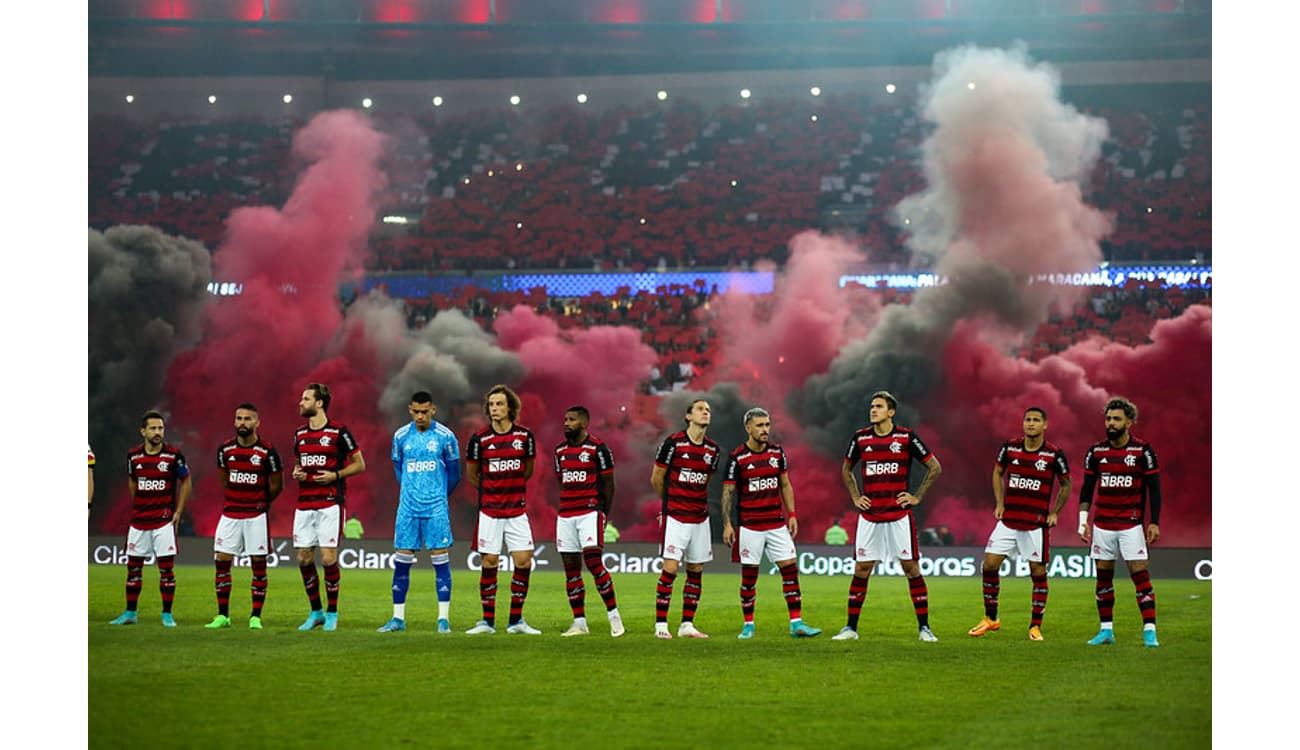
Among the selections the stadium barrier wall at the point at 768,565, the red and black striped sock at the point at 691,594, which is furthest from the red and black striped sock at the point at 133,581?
the stadium barrier wall at the point at 768,565

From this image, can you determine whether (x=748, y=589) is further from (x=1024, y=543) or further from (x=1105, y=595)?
(x=1105, y=595)

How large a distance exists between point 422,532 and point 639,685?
2894mm

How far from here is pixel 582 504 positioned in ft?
32.9

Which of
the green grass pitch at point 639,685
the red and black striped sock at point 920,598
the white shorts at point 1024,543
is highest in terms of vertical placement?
the white shorts at point 1024,543

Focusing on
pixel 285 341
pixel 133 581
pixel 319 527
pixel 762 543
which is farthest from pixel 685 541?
pixel 285 341

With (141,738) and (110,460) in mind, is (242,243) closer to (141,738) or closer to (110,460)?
(110,460)

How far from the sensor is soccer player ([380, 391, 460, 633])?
9.98 metres

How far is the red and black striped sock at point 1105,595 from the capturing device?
383 inches

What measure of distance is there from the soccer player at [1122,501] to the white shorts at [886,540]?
114 cm

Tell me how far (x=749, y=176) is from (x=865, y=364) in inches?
298

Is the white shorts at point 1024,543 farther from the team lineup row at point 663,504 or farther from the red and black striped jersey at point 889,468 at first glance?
the red and black striped jersey at point 889,468

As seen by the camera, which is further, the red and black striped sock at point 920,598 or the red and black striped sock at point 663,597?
the red and black striped sock at point 663,597

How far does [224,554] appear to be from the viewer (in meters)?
10.3

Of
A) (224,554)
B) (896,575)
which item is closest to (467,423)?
(896,575)
